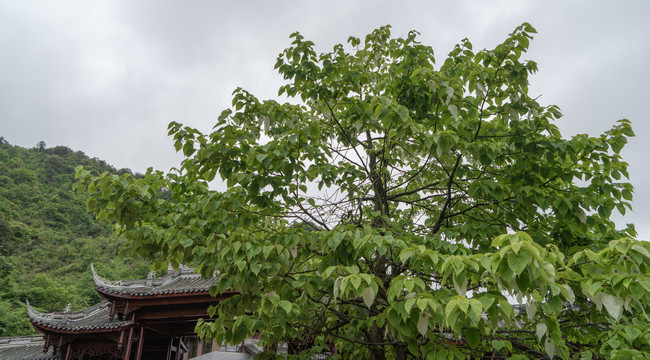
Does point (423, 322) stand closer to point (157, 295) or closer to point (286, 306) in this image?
point (286, 306)

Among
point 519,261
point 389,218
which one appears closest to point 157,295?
point 389,218

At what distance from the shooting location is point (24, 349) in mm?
21234

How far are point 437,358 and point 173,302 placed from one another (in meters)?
12.0

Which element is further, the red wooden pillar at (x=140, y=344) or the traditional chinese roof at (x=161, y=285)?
the red wooden pillar at (x=140, y=344)

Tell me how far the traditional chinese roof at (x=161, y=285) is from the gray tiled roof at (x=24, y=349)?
5203 millimetres

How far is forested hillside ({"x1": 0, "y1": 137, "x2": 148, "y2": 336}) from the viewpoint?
41.2m

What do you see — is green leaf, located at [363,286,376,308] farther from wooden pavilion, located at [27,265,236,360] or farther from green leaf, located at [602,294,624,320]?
wooden pavilion, located at [27,265,236,360]

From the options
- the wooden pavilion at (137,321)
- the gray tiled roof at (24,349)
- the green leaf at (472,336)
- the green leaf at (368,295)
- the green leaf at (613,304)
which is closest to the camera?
the green leaf at (613,304)

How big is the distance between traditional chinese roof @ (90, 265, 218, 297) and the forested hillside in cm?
2715

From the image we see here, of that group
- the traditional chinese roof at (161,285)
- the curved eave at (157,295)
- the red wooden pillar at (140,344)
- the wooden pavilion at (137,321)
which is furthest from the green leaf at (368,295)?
the red wooden pillar at (140,344)

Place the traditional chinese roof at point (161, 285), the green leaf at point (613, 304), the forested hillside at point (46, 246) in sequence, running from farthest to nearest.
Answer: the forested hillside at point (46, 246) → the traditional chinese roof at point (161, 285) → the green leaf at point (613, 304)

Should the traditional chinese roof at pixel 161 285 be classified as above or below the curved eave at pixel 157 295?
above

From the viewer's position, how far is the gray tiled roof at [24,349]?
722 inches

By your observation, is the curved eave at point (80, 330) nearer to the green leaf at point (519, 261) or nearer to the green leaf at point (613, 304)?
the green leaf at point (519, 261)
